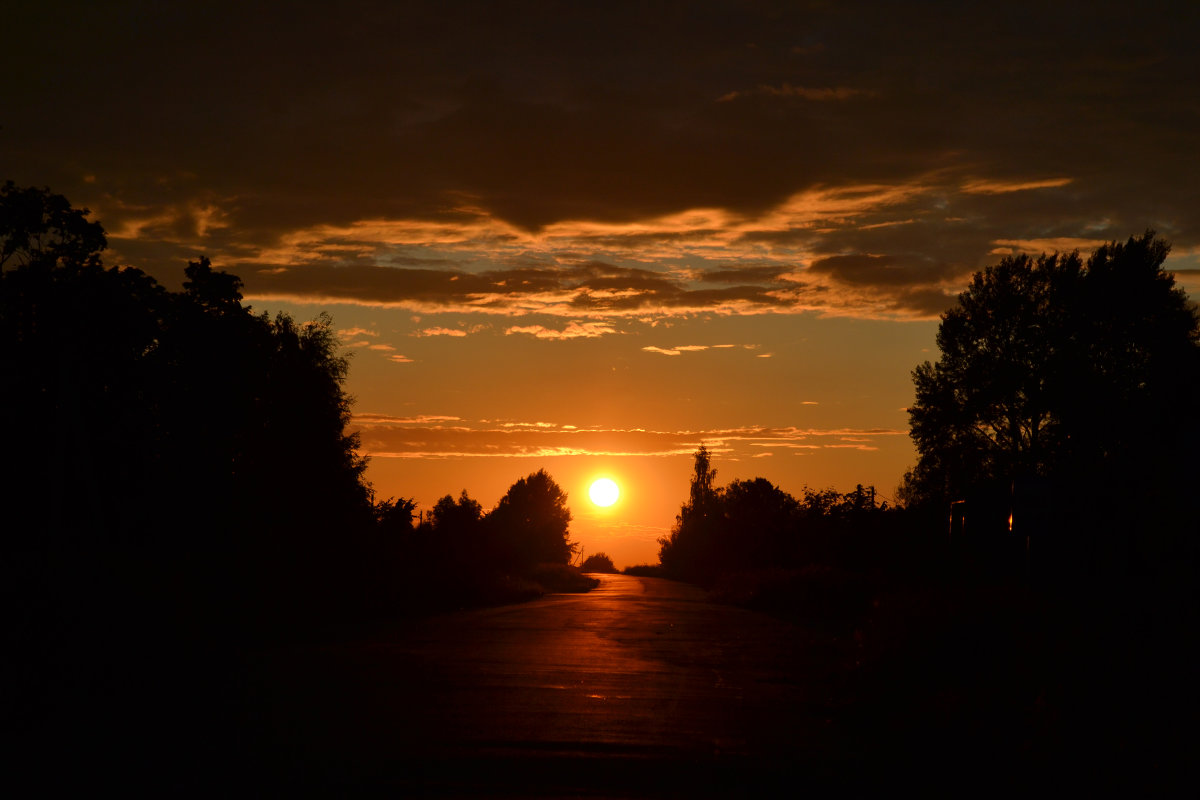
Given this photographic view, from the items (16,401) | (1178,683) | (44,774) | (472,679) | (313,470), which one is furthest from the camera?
(313,470)

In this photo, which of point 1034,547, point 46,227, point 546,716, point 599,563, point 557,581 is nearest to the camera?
point 546,716

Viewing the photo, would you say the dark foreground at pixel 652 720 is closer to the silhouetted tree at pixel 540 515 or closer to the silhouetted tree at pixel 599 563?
the silhouetted tree at pixel 540 515

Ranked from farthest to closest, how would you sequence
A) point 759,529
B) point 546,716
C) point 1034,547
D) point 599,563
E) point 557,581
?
point 599,563
point 557,581
point 759,529
point 1034,547
point 546,716

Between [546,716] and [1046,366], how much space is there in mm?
30810

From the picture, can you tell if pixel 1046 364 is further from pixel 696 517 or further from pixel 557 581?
pixel 696 517

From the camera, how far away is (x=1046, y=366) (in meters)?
35.7

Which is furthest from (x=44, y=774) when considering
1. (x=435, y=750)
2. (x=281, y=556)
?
(x=281, y=556)

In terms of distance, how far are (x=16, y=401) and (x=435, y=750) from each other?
2892 centimetres

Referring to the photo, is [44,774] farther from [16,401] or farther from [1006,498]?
[16,401]

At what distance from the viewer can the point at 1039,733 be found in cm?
758

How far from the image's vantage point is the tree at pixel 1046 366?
34375 mm

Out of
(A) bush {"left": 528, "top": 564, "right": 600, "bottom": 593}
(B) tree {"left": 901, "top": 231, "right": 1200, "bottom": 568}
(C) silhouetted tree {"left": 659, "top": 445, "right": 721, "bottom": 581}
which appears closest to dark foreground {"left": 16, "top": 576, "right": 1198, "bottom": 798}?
(B) tree {"left": 901, "top": 231, "right": 1200, "bottom": 568}

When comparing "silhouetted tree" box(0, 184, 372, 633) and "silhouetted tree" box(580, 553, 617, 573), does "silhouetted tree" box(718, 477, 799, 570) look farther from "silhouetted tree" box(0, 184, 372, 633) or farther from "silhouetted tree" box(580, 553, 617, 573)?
"silhouetted tree" box(580, 553, 617, 573)

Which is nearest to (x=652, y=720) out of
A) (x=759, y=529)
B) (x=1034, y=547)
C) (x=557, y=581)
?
(x=1034, y=547)
